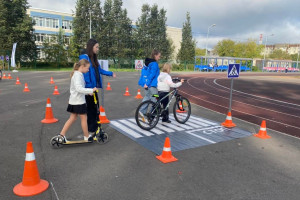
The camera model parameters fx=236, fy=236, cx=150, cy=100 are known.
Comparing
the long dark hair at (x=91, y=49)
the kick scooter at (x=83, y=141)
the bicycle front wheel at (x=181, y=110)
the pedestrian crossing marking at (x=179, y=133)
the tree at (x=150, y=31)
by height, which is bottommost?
the pedestrian crossing marking at (x=179, y=133)

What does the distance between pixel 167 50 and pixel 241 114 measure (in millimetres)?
42842

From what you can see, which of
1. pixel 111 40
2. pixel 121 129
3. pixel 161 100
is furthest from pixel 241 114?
pixel 111 40

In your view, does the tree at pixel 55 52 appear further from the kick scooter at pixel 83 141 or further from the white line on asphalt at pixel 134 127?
the kick scooter at pixel 83 141

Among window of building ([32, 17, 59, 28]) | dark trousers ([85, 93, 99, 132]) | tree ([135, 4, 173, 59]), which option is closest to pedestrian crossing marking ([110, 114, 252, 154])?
dark trousers ([85, 93, 99, 132])

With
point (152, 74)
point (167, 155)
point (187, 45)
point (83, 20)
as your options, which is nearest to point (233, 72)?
point (152, 74)

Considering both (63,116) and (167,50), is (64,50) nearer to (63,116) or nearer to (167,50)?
(167,50)

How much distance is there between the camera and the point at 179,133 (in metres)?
5.88

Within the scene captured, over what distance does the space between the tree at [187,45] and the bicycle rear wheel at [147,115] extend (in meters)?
48.0

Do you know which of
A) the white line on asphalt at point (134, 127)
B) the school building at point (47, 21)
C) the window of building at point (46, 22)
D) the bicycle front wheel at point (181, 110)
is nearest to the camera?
the white line on asphalt at point (134, 127)

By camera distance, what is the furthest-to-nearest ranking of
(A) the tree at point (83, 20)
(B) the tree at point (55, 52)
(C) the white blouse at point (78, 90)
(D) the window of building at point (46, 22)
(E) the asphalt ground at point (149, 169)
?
1. (D) the window of building at point (46, 22)
2. (A) the tree at point (83, 20)
3. (B) the tree at point (55, 52)
4. (C) the white blouse at point (78, 90)
5. (E) the asphalt ground at point (149, 169)

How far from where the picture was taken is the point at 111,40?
4291 centimetres

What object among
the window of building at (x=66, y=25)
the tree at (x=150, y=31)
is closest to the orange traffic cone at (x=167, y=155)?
the tree at (x=150, y=31)

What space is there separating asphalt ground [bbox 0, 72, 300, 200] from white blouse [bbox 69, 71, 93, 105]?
3.19 ft

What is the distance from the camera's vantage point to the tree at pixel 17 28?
32.4m
